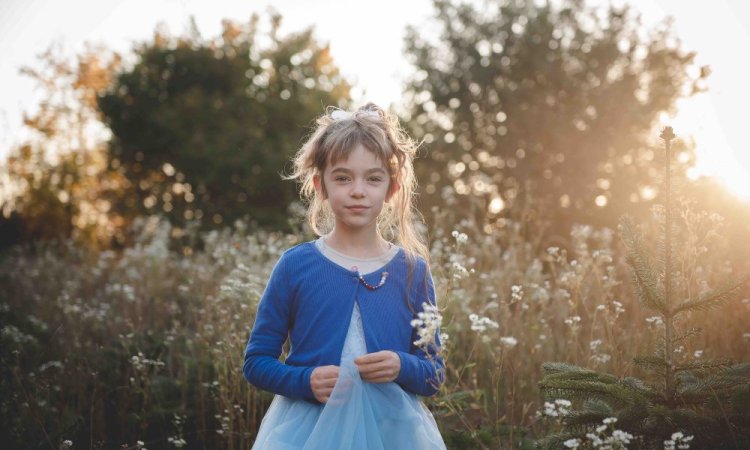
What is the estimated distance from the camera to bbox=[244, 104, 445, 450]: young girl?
7.13ft

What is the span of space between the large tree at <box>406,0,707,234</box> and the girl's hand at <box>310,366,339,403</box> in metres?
13.9

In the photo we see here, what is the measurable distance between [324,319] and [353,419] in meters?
0.40

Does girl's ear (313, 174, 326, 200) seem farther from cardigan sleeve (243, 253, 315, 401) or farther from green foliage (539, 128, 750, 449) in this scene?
green foliage (539, 128, 750, 449)

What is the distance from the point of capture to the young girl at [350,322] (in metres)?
2.17

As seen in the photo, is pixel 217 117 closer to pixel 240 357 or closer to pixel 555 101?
pixel 555 101

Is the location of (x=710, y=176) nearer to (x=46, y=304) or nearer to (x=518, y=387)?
(x=518, y=387)

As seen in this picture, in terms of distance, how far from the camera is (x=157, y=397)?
399 centimetres

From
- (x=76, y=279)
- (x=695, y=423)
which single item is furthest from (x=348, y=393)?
(x=76, y=279)

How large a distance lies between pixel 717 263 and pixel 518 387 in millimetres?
2079

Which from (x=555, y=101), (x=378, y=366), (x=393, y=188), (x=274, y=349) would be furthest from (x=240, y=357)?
(x=555, y=101)

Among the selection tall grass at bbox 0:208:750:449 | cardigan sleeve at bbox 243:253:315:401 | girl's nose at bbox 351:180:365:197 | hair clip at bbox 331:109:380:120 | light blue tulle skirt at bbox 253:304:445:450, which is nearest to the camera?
light blue tulle skirt at bbox 253:304:445:450

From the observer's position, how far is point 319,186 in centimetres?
265

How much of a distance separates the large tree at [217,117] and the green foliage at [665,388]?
1499cm

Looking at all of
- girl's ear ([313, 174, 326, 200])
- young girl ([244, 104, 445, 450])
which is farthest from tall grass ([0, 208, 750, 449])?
girl's ear ([313, 174, 326, 200])
